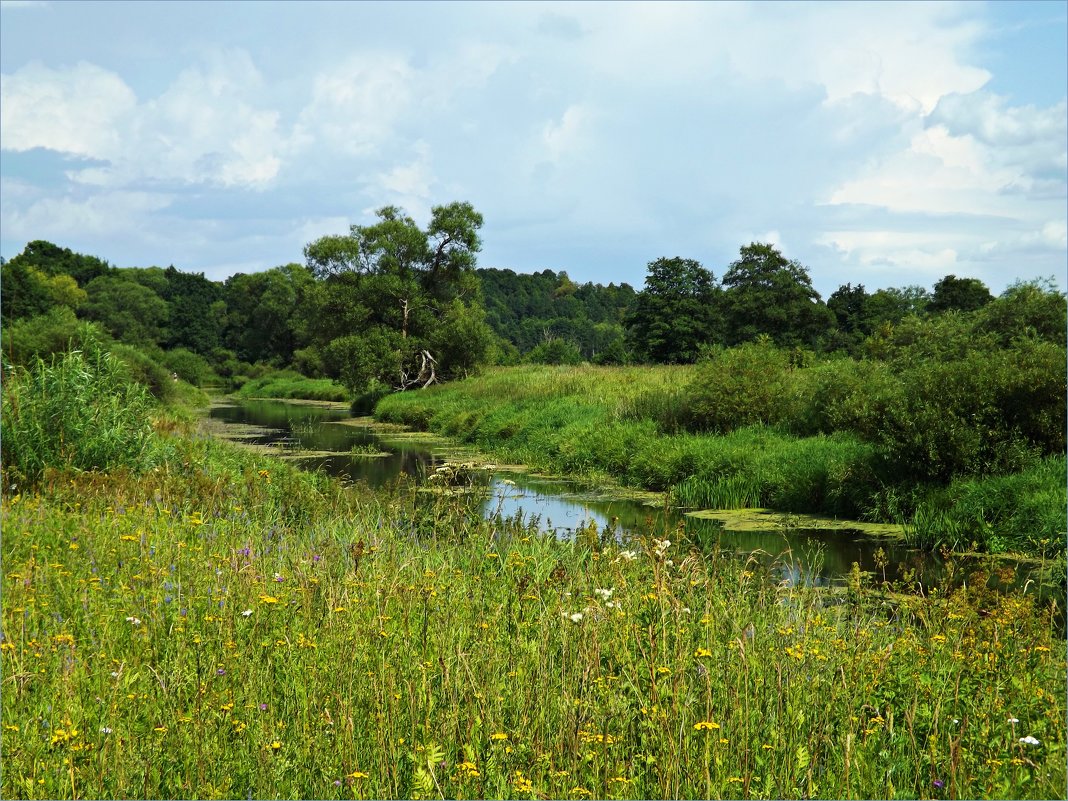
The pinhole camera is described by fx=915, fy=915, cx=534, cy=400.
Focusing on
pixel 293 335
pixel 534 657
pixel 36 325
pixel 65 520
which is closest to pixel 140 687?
pixel 534 657

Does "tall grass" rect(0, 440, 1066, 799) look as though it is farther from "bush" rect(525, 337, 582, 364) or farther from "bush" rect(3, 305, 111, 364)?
"bush" rect(525, 337, 582, 364)

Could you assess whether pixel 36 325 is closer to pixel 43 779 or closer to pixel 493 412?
pixel 493 412

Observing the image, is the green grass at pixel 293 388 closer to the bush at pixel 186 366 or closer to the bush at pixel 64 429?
the bush at pixel 186 366

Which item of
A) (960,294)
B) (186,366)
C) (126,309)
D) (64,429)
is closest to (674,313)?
(960,294)

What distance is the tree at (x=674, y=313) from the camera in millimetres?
55031

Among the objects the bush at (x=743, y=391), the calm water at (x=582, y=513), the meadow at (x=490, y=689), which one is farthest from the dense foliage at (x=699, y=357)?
the meadow at (x=490, y=689)

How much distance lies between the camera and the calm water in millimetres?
9906

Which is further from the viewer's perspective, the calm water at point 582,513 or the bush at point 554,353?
the bush at point 554,353

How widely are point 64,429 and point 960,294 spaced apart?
43747 millimetres

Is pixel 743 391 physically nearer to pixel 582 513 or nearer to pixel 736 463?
pixel 736 463

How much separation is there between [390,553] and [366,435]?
21890mm

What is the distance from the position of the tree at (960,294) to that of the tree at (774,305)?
8.68m

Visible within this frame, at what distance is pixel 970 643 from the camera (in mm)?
5395

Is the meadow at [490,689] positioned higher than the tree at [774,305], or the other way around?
the tree at [774,305]
